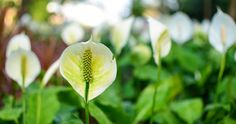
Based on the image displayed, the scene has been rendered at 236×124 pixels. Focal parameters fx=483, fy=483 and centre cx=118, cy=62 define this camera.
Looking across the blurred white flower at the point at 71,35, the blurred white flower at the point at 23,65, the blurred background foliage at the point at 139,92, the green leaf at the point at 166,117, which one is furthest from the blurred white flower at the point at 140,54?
the blurred white flower at the point at 23,65

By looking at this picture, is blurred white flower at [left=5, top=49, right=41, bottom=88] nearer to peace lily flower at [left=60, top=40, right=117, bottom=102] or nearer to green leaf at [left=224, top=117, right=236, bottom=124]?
peace lily flower at [left=60, top=40, right=117, bottom=102]

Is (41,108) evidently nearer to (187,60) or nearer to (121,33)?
(121,33)

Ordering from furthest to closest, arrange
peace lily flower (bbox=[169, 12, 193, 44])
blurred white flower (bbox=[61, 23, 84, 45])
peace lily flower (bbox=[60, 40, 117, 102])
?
peace lily flower (bbox=[169, 12, 193, 44]), blurred white flower (bbox=[61, 23, 84, 45]), peace lily flower (bbox=[60, 40, 117, 102])

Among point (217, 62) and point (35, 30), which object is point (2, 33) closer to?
point (217, 62)

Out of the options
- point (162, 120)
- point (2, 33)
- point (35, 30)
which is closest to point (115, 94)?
point (162, 120)

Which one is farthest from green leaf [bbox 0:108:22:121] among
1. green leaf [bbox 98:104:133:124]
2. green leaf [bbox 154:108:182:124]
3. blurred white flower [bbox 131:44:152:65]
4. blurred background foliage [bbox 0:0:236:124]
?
blurred white flower [bbox 131:44:152:65]

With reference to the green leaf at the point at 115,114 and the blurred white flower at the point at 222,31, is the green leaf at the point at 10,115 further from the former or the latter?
the blurred white flower at the point at 222,31

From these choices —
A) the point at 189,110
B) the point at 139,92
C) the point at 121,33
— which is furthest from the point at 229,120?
the point at 139,92
